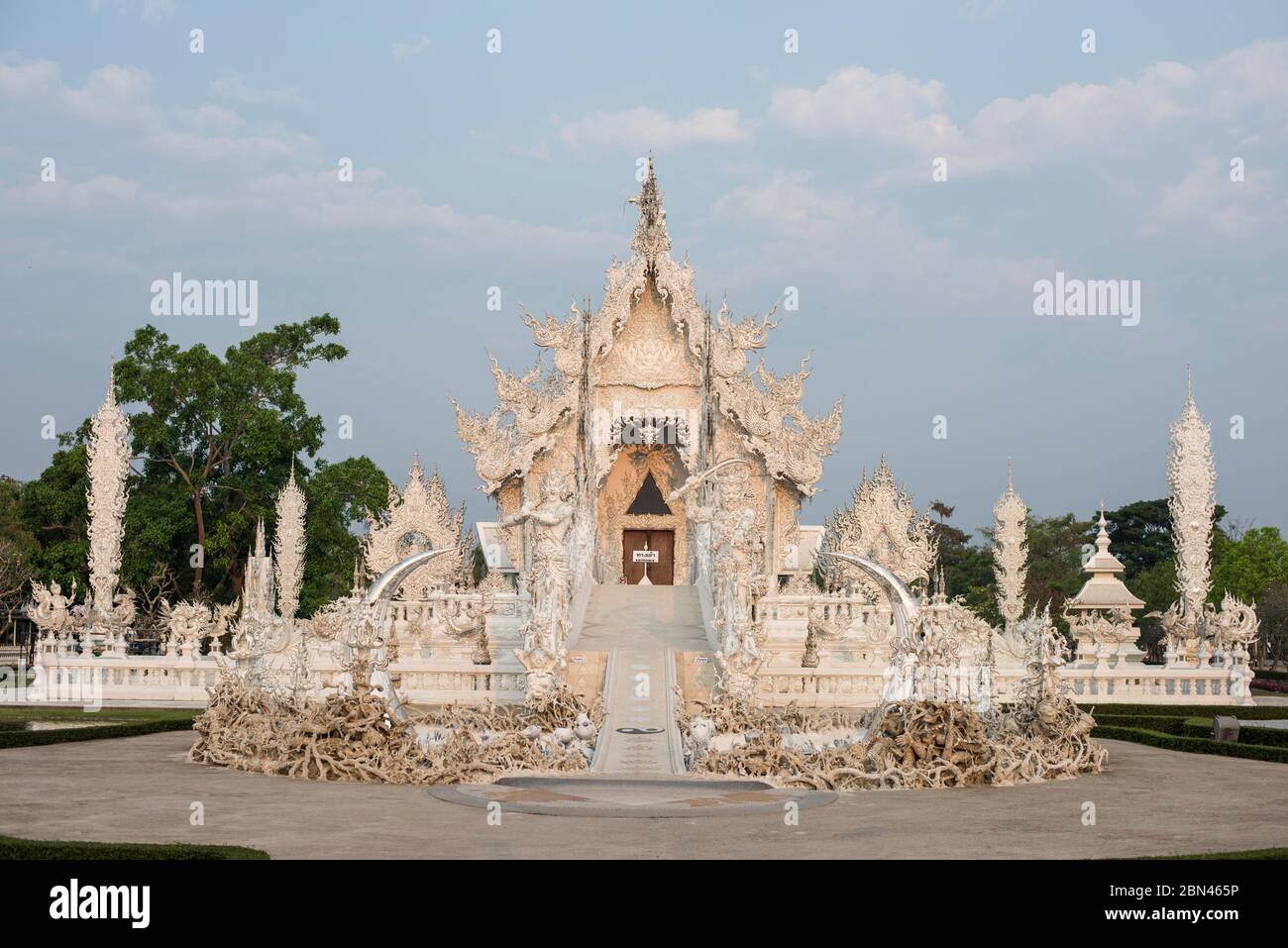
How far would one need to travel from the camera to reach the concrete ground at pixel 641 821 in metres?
10.4

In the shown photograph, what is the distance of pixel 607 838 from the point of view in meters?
10.9

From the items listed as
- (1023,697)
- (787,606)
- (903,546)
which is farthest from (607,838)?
(903,546)

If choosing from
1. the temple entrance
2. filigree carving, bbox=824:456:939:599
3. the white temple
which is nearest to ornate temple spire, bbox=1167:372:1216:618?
the white temple

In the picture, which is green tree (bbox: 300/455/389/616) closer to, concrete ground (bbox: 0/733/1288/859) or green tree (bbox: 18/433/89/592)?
green tree (bbox: 18/433/89/592)

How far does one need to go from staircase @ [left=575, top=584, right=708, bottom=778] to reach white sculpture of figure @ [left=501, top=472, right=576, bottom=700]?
0.91 m

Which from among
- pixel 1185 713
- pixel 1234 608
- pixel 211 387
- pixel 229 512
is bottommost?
pixel 1185 713

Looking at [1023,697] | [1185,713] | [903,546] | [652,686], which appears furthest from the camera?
[903,546]

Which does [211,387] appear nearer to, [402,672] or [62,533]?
[62,533]

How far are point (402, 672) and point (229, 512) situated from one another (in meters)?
22.8

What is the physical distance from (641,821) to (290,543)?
101 feet

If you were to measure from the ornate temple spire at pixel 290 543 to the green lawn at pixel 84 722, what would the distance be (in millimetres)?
16533

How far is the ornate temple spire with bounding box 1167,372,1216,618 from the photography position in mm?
35344
